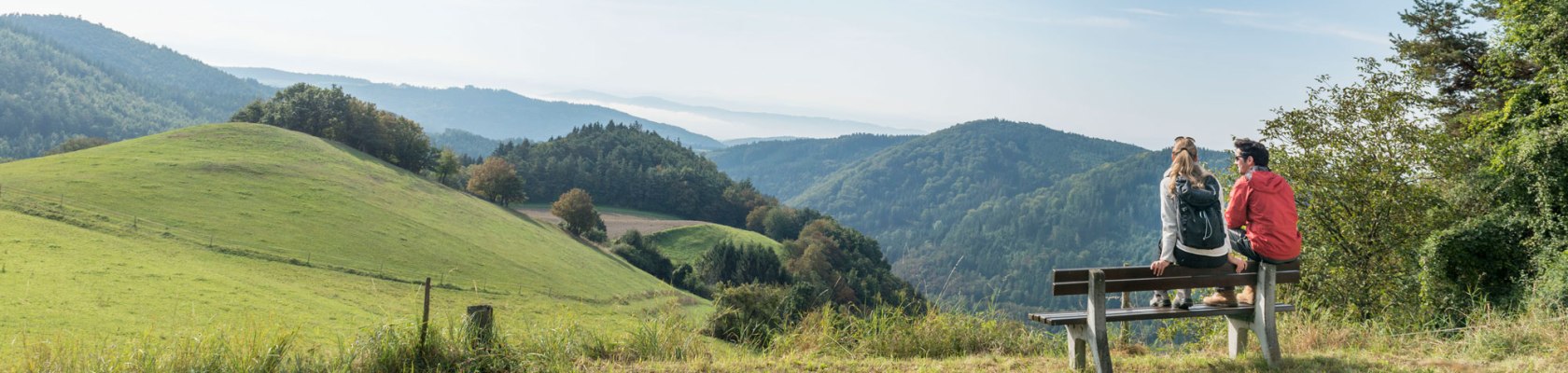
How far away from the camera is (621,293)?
168ft

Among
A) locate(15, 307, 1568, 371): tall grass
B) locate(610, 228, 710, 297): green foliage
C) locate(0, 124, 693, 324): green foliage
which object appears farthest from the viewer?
locate(610, 228, 710, 297): green foliage

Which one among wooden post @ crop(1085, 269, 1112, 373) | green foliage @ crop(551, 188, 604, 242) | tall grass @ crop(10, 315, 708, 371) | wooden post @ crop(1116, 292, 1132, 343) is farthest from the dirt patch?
wooden post @ crop(1085, 269, 1112, 373)

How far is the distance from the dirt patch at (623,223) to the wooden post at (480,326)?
83273 mm

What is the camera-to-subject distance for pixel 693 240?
9050cm

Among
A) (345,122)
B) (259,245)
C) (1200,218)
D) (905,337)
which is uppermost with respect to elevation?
(345,122)

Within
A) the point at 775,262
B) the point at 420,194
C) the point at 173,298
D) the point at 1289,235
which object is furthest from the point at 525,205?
the point at 1289,235

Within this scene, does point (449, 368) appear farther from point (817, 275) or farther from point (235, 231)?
point (817, 275)

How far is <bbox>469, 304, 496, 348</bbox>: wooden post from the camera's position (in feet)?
21.0

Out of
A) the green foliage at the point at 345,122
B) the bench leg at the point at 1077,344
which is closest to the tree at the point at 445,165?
the green foliage at the point at 345,122

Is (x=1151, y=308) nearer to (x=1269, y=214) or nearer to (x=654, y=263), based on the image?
(x=1269, y=214)

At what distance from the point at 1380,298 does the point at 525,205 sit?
109 m

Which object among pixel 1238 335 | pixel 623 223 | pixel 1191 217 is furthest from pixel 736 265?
pixel 1191 217

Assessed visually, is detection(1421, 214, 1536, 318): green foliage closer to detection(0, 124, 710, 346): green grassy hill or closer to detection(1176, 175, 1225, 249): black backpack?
detection(1176, 175, 1225, 249): black backpack

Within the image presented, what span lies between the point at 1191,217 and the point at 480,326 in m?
5.29
